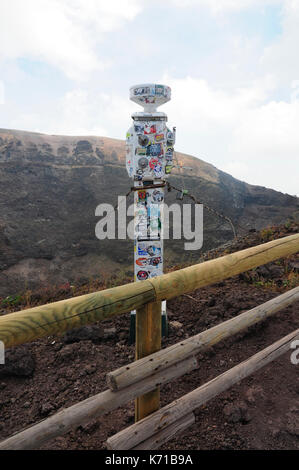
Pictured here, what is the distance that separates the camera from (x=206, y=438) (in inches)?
83.9

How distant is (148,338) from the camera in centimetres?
172

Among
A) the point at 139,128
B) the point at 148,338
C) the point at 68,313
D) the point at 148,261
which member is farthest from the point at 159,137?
the point at 68,313

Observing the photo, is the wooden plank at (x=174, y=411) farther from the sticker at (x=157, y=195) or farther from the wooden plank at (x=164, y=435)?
the sticker at (x=157, y=195)

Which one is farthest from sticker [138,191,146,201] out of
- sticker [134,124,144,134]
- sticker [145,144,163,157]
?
sticker [134,124,144,134]

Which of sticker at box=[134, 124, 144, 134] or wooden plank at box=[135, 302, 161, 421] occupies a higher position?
sticker at box=[134, 124, 144, 134]

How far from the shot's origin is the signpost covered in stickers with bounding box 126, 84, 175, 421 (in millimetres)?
3816

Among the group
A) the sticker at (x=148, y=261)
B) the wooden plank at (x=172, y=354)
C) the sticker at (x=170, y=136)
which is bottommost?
the wooden plank at (x=172, y=354)

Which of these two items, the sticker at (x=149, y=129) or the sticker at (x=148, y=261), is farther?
the sticker at (x=148, y=261)

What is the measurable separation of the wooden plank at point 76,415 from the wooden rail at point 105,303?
1.26ft

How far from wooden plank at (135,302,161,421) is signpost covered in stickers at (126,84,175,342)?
2007 mm

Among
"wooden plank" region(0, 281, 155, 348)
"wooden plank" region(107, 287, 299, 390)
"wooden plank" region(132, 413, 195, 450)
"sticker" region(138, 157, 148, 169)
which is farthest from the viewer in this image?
"sticker" region(138, 157, 148, 169)

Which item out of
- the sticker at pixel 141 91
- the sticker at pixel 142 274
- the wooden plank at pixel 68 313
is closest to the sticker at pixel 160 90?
the sticker at pixel 141 91

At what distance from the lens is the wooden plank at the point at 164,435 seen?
5.55ft

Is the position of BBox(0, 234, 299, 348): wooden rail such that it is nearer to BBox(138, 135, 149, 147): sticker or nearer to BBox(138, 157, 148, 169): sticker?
BBox(138, 157, 148, 169): sticker
